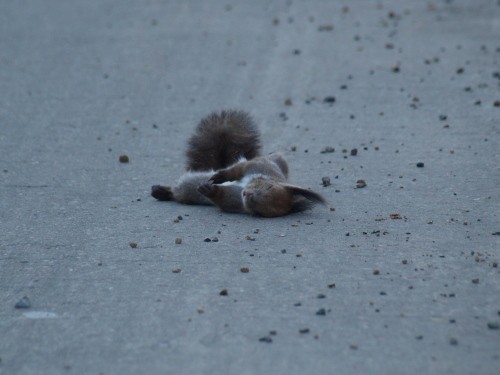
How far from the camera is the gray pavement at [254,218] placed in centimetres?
495

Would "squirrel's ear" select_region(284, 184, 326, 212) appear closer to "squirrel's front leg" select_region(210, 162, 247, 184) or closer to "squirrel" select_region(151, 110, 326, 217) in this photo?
"squirrel" select_region(151, 110, 326, 217)

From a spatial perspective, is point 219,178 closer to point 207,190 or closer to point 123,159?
point 207,190

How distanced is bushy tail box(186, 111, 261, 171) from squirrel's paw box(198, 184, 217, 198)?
582 mm

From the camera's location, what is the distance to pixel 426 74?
11445mm

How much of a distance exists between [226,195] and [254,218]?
11.6 inches

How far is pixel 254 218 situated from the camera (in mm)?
7281

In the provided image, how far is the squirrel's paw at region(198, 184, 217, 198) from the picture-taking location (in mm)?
7348

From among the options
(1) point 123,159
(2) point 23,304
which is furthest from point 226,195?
(2) point 23,304

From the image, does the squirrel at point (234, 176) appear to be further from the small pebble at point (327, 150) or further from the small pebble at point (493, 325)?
the small pebble at point (493, 325)

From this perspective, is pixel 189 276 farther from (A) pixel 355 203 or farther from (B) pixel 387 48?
(B) pixel 387 48

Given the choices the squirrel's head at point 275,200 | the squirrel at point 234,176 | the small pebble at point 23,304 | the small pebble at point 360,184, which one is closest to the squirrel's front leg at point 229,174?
the squirrel at point 234,176

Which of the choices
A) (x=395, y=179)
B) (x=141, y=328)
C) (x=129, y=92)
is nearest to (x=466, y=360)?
(x=141, y=328)

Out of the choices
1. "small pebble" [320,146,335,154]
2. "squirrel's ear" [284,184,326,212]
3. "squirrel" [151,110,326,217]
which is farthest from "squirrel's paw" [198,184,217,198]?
"small pebble" [320,146,335,154]

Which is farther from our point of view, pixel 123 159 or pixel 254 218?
pixel 123 159
